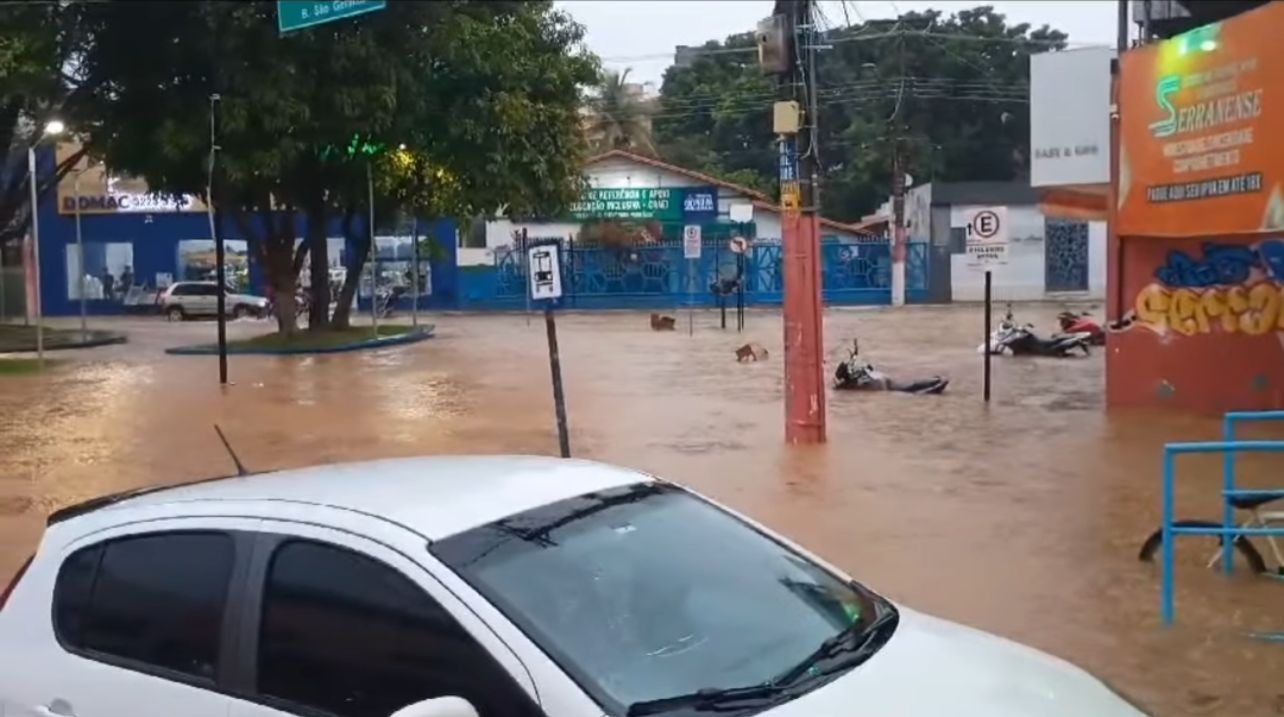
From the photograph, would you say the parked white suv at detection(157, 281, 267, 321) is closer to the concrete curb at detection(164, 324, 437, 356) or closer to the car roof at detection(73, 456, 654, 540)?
the concrete curb at detection(164, 324, 437, 356)

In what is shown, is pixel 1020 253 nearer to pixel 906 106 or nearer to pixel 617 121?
pixel 906 106

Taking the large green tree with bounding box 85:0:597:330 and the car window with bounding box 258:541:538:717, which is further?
the large green tree with bounding box 85:0:597:330

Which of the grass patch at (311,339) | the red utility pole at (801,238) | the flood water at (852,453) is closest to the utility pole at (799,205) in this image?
the red utility pole at (801,238)

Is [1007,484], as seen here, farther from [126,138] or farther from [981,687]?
[126,138]

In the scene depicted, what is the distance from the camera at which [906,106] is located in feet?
216

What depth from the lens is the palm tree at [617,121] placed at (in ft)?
231

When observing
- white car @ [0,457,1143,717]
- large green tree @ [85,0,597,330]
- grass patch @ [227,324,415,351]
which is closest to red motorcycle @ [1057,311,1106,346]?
large green tree @ [85,0,597,330]

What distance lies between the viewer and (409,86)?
30.4 m

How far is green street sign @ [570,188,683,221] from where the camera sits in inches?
2233

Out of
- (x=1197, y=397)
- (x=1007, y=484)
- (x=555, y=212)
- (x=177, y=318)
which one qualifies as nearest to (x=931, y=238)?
(x=555, y=212)

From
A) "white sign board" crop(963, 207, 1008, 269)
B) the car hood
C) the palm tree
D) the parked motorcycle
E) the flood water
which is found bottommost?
the flood water

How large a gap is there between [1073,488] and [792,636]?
942 centimetres

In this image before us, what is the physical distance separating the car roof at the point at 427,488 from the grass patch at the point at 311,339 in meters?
28.2

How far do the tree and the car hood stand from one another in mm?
25062
